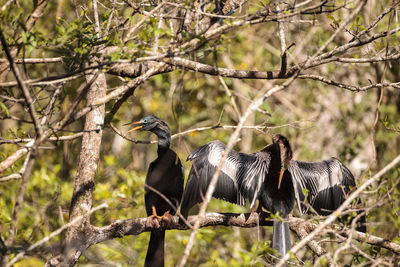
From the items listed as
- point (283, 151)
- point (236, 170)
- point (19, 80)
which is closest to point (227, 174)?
point (236, 170)

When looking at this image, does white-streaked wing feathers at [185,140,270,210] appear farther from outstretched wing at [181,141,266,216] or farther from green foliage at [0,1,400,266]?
green foliage at [0,1,400,266]

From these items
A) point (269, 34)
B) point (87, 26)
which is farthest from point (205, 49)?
point (269, 34)

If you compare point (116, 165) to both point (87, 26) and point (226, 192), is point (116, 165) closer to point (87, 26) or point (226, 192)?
point (226, 192)

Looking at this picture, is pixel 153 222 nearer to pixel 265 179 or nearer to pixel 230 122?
pixel 265 179

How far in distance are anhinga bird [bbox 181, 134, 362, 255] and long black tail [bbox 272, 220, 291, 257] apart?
436mm

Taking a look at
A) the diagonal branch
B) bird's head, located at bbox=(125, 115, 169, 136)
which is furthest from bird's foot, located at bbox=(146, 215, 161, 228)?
the diagonal branch

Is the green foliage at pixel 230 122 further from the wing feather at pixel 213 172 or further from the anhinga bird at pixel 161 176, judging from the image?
the wing feather at pixel 213 172

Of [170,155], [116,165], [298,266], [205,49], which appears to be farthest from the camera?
[116,165]

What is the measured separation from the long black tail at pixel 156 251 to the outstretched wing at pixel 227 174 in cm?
80

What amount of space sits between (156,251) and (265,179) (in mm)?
1411

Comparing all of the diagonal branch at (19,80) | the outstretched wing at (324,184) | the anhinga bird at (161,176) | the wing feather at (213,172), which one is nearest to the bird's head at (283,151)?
the outstretched wing at (324,184)

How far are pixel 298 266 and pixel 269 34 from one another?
7.17m

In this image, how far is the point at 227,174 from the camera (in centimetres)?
510

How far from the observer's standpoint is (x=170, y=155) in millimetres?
5379
